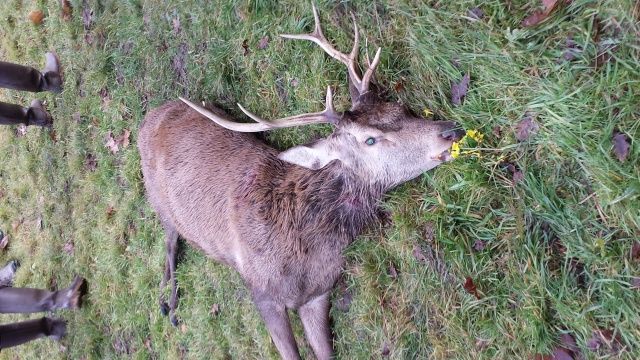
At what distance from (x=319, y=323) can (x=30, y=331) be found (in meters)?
4.73

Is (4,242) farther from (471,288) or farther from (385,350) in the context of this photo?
(471,288)

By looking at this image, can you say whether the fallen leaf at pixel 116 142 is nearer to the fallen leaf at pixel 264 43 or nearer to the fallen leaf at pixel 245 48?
the fallen leaf at pixel 245 48

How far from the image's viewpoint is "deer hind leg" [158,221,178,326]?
Answer: 562 centimetres

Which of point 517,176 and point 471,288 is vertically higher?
point 517,176

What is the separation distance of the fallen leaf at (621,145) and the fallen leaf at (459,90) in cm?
110

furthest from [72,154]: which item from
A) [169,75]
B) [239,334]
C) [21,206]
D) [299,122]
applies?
[299,122]

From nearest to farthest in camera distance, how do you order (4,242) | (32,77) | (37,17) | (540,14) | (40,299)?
(540,14) < (40,299) < (32,77) < (37,17) < (4,242)

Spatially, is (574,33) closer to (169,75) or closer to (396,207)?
(396,207)

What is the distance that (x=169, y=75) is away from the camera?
228 inches

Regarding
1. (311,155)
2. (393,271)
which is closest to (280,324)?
(393,271)

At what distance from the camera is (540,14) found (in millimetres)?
3016

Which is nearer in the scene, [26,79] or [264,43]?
[264,43]

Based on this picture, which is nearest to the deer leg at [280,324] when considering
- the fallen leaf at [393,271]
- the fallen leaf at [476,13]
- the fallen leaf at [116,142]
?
the fallen leaf at [393,271]

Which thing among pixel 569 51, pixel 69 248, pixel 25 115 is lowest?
pixel 69 248
